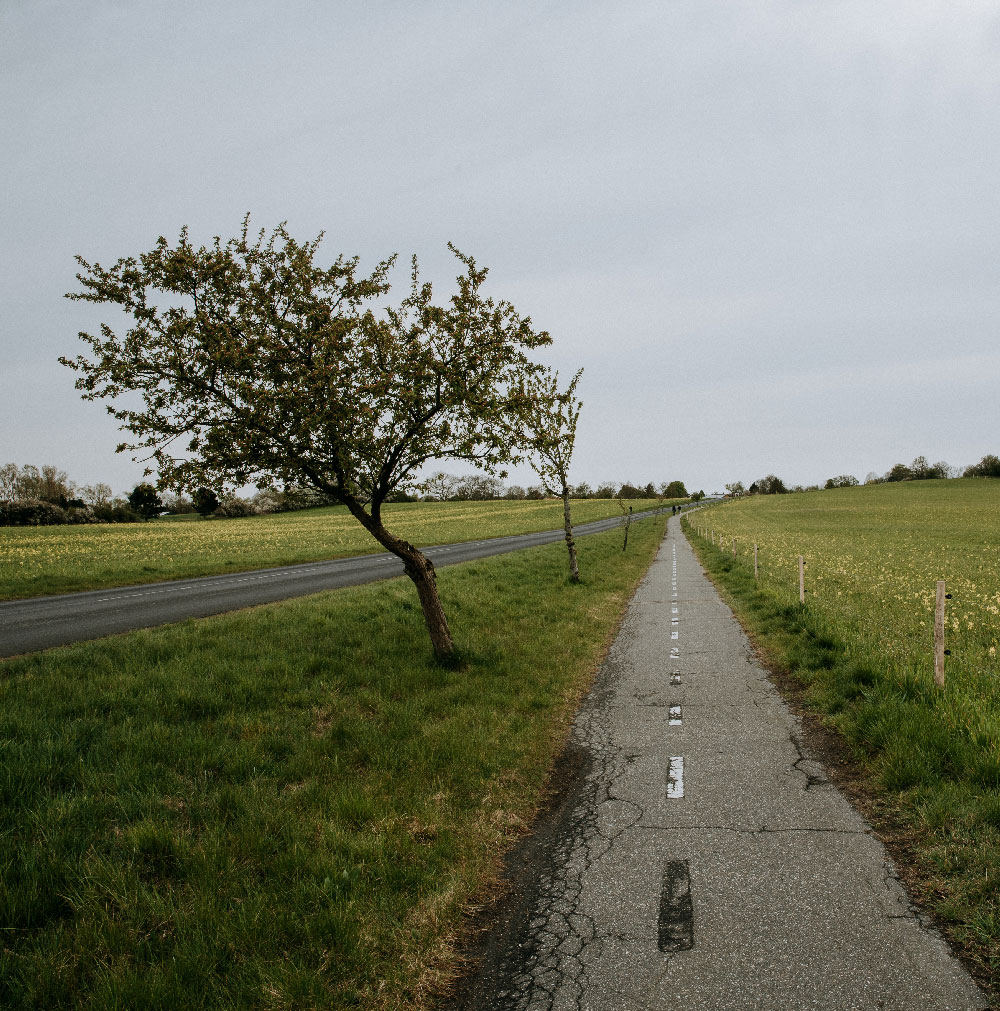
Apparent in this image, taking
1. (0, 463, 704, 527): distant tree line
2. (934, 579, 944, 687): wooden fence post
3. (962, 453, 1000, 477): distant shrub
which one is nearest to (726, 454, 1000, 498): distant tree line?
(962, 453, 1000, 477): distant shrub

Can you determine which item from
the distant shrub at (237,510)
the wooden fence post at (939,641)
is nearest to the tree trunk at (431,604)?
the wooden fence post at (939,641)

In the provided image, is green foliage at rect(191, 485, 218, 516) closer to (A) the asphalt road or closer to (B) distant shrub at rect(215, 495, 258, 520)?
(A) the asphalt road

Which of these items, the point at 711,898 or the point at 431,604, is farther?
the point at 431,604

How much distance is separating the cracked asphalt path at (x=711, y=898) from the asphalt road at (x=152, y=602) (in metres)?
10.7

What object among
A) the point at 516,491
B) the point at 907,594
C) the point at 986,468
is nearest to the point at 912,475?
the point at 986,468

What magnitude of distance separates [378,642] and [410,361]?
4714mm

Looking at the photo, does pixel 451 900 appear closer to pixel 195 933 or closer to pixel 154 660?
pixel 195 933

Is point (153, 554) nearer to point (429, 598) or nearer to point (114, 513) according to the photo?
point (429, 598)

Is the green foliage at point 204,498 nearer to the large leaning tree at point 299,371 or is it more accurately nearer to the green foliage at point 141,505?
the large leaning tree at point 299,371

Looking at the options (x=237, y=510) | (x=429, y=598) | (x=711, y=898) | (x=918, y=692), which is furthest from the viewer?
(x=237, y=510)

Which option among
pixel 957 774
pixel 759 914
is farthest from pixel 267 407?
pixel 957 774

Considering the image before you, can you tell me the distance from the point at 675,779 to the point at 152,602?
50.2 feet

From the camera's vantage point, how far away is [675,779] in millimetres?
5754

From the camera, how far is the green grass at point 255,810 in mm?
3334
